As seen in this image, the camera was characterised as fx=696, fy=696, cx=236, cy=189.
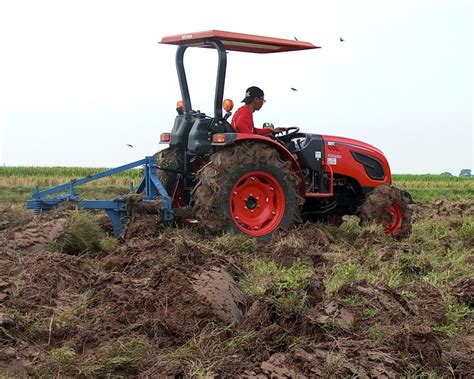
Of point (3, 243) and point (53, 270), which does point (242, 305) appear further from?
point (3, 243)

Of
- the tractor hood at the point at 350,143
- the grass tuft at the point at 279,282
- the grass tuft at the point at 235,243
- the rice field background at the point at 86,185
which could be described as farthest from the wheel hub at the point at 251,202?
the rice field background at the point at 86,185

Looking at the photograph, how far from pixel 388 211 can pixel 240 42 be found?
2999 millimetres

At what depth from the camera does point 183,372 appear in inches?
138

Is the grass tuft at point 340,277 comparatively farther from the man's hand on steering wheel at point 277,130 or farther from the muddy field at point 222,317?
the man's hand on steering wheel at point 277,130

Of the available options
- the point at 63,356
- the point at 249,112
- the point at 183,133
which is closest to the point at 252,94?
the point at 249,112

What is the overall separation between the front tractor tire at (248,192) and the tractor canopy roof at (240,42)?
4.11ft

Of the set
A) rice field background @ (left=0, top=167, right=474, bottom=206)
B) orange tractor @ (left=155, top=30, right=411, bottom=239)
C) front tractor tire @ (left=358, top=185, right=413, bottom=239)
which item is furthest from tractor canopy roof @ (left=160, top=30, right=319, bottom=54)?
rice field background @ (left=0, top=167, right=474, bottom=206)

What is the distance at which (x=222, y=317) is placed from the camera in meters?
4.27

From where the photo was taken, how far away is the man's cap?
8.53 m

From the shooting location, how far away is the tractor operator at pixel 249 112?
836cm

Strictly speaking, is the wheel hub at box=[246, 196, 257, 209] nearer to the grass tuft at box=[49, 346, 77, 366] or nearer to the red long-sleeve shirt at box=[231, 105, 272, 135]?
the red long-sleeve shirt at box=[231, 105, 272, 135]

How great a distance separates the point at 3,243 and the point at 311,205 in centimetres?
420

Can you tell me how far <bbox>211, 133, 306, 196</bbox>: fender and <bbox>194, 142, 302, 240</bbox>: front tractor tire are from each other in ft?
0.23

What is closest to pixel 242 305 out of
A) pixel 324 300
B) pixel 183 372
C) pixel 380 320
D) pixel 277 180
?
pixel 324 300
